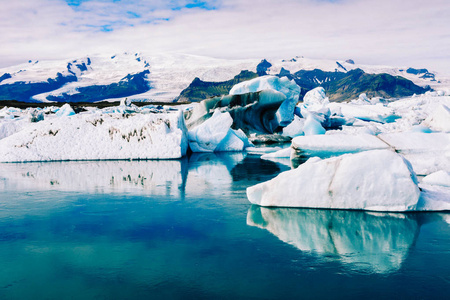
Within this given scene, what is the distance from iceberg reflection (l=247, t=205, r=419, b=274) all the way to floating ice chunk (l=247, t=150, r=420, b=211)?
145 mm

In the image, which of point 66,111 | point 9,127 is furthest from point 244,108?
point 66,111

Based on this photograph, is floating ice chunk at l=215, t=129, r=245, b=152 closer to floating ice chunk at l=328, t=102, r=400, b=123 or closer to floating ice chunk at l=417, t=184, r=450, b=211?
floating ice chunk at l=417, t=184, r=450, b=211

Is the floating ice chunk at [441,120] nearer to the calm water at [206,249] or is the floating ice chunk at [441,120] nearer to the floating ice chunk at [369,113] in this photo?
the calm water at [206,249]

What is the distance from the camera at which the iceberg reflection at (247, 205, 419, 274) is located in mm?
3725

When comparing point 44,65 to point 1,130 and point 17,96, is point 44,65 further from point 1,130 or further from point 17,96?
point 1,130

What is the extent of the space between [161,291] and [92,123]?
34.3ft

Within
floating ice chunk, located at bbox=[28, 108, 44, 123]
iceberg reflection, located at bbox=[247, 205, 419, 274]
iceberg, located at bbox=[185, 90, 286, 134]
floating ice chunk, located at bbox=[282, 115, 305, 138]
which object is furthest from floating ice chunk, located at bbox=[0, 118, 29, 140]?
iceberg reflection, located at bbox=[247, 205, 419, 274]

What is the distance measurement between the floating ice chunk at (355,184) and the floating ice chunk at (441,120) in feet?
27.6

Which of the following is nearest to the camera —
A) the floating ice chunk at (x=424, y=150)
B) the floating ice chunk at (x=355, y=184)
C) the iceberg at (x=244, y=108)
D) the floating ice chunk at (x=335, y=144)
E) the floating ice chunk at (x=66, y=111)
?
the floating ice chunk at (x=355, y=184)

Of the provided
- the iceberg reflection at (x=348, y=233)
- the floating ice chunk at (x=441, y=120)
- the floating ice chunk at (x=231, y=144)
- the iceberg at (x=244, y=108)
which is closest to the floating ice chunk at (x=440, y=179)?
the iceberg reflection at (x=348, y=233)

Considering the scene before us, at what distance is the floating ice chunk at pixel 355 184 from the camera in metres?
5.06

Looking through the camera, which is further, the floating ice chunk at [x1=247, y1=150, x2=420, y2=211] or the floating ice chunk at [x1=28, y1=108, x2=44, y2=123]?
the floating ice chunk at [x1=28, y1=108, x2=44, y2=123]

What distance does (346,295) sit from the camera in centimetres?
297

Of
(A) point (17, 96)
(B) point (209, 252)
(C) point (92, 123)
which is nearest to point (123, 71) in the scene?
(A) point (17, 96)
